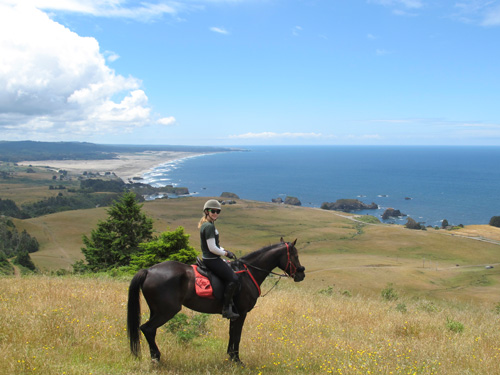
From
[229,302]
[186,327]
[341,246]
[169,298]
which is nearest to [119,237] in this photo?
[186,327]

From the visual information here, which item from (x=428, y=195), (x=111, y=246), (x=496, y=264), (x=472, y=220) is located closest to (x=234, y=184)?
(x=428, y=195)

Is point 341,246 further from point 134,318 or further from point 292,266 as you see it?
point 134,318

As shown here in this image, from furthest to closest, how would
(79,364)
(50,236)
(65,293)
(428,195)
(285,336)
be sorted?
(428,195)
(50,236)
(65,293)
(285,336)
(79,364)

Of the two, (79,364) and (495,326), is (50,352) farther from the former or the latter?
(495,326)

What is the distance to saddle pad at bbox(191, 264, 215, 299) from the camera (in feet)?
20.6

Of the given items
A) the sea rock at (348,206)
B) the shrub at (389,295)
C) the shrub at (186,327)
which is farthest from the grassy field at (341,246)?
the sea rock at (348,206)

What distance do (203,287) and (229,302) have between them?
56 centimetres

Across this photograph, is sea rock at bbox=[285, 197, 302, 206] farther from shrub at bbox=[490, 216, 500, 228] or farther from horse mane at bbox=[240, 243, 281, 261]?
horse mane at bbox=[240, 243, 281, 261]

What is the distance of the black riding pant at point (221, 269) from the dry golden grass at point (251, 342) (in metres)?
1.49

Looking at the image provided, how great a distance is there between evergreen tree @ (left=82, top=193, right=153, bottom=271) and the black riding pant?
20.0 metres

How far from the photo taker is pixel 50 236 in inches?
2704

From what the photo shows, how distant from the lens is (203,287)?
6.31 m

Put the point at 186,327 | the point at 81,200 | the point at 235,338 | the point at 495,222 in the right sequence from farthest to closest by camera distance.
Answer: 1. the point at 81,200
2. the point at 495,222
3. the point at 186,327
4. the point at 235,338

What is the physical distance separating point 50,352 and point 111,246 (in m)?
20.5
